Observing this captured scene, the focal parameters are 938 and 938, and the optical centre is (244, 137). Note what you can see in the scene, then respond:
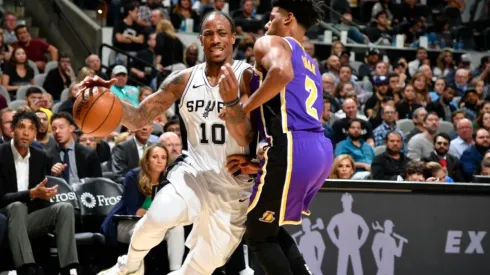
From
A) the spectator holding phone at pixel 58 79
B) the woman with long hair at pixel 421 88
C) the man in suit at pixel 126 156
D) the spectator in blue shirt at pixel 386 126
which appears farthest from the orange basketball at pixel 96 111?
the woman with long hair at pixel 421 88

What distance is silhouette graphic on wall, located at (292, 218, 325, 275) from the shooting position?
798 cm

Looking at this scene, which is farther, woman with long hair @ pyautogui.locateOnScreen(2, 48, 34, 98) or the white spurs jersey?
woman with long hair @ pyautogui.locateOnScreen(2, 48, 34, 98)

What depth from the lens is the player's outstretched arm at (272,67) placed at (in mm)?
5414

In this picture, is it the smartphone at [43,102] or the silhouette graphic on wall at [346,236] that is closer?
the silhouette graphic on wall at [346,236]

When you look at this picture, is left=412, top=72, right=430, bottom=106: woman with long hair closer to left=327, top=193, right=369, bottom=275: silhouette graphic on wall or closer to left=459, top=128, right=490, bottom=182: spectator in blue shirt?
left=459, top=128, right=490, bottom=182: spectator in blue shirt

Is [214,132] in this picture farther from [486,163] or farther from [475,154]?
[475,154]

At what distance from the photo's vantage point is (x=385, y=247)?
8062mm

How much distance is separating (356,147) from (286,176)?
6.24 metres

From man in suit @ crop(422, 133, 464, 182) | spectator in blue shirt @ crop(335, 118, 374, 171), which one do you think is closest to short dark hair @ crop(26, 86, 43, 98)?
spectator in blue shirt @ crop(335, 118, 374, 171)

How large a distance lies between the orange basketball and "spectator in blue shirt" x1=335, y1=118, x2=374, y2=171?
20.1 ft

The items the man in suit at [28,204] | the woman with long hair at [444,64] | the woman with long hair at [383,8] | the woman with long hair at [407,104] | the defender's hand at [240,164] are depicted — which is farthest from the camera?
the woman with long hair at [383,8]

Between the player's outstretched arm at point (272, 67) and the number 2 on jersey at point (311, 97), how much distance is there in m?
0.25

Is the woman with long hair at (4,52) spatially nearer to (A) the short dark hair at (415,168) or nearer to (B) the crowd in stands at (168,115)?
(B) the crowd in stands at (168,115)

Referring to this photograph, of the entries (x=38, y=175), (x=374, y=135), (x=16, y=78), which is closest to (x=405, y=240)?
(x=38, y=175)
